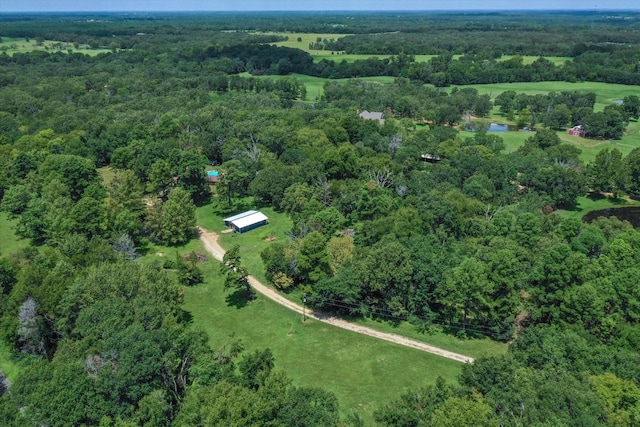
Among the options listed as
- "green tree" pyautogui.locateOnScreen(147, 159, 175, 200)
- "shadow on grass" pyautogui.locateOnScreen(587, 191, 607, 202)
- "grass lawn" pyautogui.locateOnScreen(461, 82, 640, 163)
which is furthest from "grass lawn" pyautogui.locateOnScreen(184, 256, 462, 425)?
"grass lawn" pyautogui.locateOnScreen(461, 82, 640, 163)

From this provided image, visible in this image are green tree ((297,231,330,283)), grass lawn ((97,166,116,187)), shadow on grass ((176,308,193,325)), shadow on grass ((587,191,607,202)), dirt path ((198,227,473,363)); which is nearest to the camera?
dirt path ((198,227,473,363))

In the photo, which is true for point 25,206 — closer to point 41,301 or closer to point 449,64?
point 41,301

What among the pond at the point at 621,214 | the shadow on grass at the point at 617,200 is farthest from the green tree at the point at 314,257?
the shadow on grass at the point at 617,200

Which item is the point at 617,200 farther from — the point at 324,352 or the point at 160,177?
the point at 160,177

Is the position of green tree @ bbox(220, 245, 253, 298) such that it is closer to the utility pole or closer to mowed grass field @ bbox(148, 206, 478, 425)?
mowed grass field @ bbox(148, 206, 478, 425)

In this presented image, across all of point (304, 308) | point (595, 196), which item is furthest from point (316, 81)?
point (304, 308)

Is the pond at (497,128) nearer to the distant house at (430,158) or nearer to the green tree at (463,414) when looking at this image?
the distant house at (430,158)

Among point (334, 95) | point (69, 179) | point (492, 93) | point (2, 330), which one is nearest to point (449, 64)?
point (492, 93)
